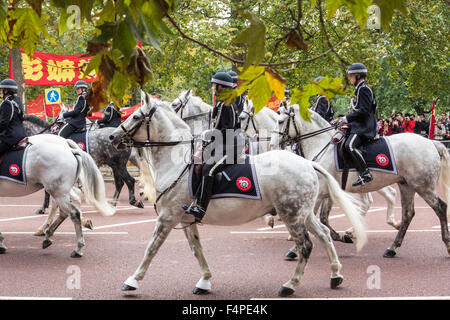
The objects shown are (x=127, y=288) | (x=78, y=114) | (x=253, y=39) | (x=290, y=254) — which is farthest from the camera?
(x=78, y=114)

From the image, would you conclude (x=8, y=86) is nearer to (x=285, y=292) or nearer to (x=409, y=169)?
(x=285, y=292)

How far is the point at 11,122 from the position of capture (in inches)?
351

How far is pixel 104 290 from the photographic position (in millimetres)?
6188

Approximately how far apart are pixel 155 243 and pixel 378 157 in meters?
4.13

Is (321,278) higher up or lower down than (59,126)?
lower down

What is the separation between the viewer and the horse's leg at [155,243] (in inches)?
233

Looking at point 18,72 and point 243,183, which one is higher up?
point 18,72

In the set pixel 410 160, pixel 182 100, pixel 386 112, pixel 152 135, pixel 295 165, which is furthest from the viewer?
pixel 386 112

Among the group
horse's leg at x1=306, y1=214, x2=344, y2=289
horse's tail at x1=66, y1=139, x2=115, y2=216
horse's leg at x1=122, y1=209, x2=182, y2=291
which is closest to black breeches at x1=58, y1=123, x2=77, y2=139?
horse's tail at x1=66, y1=139, x2=115, y2=216

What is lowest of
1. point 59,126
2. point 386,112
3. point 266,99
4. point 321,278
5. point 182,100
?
point 386,112

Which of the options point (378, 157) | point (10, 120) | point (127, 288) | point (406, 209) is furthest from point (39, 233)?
point (406, 209)

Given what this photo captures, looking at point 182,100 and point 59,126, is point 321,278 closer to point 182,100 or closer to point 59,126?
point 182,100

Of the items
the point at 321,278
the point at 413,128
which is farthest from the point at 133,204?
the point at 413,128

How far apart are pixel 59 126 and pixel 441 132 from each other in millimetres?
18649
